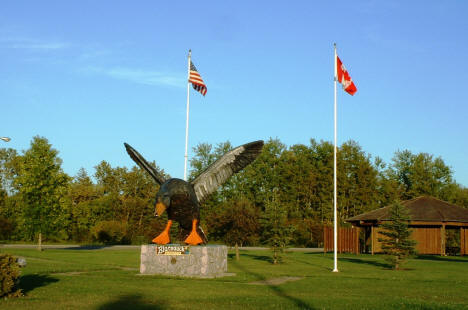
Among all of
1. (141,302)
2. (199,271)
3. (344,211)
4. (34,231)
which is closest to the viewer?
(141,302)

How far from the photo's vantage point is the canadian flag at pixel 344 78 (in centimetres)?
2488

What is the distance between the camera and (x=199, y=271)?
20.0m

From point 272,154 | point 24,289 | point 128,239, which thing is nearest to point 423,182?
point 272,154

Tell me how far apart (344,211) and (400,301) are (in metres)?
55.4

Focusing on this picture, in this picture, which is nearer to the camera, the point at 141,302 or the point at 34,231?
the point at 141,302

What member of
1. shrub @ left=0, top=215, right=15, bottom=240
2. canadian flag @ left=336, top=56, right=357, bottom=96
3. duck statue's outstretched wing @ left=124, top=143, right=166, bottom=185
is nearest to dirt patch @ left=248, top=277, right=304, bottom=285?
duck statue's outstretched wing @ left=124, top=143, right=166, bottom=185

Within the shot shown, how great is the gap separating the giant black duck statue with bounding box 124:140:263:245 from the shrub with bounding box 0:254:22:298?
20.7 ft

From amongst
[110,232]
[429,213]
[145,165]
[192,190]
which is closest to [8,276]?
[192,190]

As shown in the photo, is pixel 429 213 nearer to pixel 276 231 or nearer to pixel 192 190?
pixel 276 231

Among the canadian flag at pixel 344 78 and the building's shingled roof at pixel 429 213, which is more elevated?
the canadian flag at pixel 344 78

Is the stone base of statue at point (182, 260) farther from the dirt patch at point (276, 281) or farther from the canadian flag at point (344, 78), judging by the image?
the canadian flag at point (344, 78)

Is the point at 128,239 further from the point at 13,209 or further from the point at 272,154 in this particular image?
the point at 272,154

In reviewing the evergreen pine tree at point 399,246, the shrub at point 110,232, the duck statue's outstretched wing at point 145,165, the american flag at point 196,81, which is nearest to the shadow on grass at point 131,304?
the duck statue's outstretched wing at point 145,165

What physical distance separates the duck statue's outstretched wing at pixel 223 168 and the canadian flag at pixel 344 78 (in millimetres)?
6503
